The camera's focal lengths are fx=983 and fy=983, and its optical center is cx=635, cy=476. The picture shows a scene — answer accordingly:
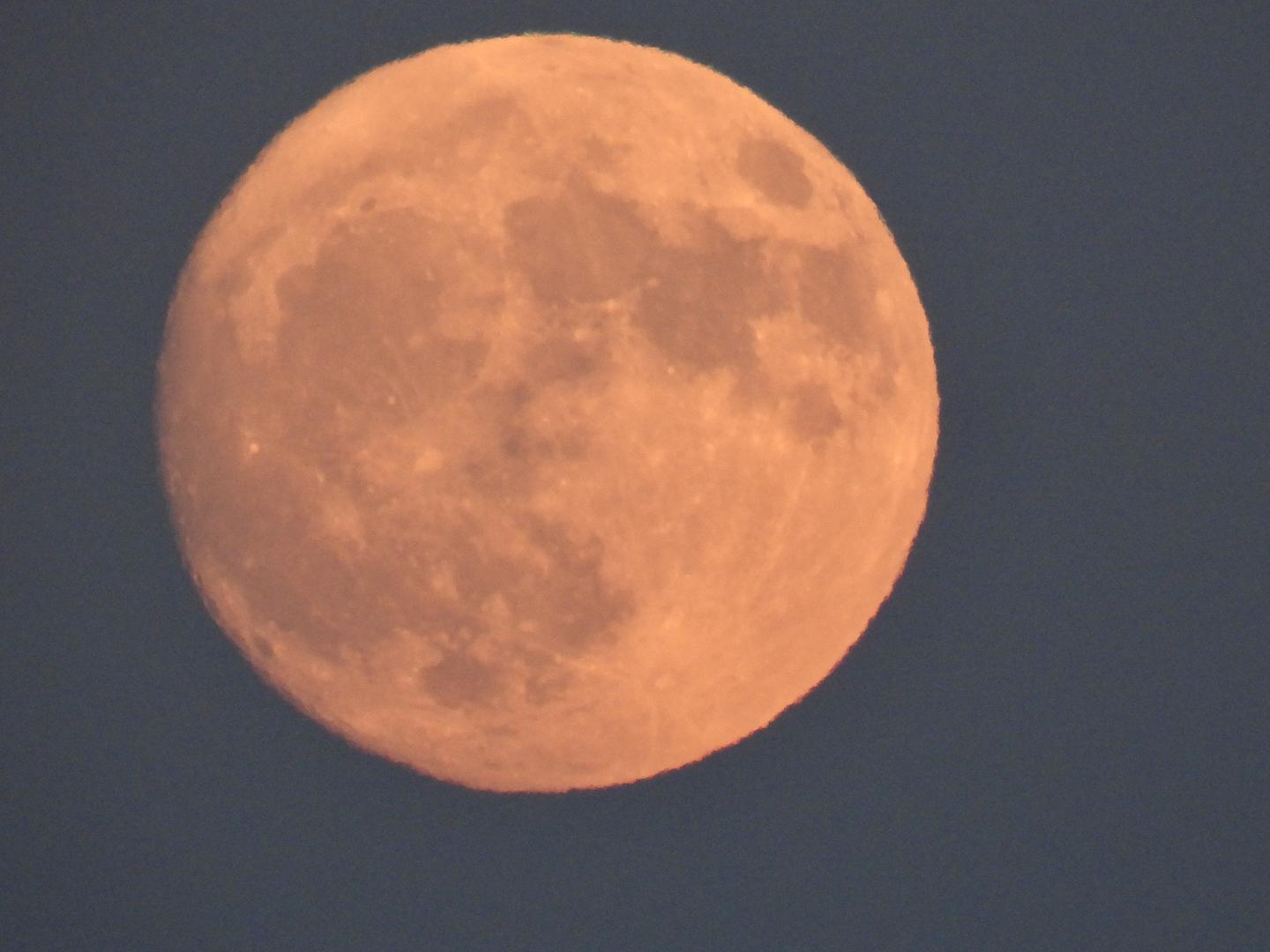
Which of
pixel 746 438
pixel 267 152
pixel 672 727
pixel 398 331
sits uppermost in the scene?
pixel 267 152

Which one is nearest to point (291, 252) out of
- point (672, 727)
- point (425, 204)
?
point (425, 204)

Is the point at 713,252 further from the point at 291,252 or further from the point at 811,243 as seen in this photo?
the point at 291,252

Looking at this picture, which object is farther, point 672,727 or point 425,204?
point 672,727

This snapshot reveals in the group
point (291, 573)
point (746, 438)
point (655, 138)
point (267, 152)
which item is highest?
point (267, 152)

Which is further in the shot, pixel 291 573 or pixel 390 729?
pixel 390 729

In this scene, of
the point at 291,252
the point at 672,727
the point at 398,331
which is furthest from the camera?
the point at 672,727

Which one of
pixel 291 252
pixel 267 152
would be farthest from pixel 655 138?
pixel 267 152

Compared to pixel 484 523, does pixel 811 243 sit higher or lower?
higher

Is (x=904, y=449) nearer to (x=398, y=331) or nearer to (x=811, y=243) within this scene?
(x=811, y=243)

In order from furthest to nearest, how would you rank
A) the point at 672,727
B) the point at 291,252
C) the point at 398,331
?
1. the point at 672,727
2. the point at 291,252
3. the point at 398,331
